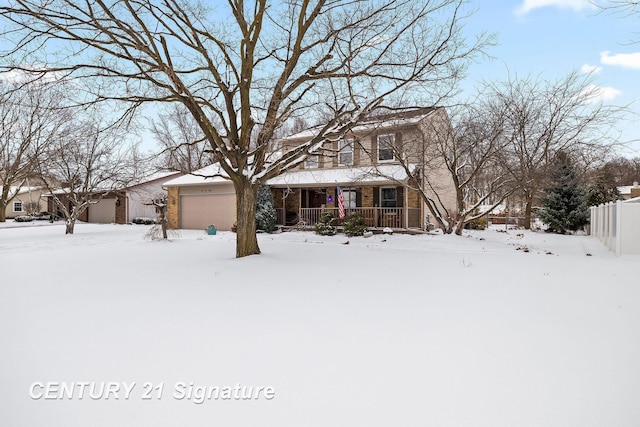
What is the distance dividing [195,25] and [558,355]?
10.0m

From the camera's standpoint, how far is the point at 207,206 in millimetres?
21969

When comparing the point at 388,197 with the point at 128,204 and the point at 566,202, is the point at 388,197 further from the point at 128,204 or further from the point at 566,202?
the point at 128,204

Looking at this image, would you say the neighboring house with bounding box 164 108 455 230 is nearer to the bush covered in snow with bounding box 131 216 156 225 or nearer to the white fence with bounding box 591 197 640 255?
the bush covered in snow with bounding box 131 216 156 225

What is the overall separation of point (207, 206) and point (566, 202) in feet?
66.9

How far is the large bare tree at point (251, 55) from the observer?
8219 millimetres

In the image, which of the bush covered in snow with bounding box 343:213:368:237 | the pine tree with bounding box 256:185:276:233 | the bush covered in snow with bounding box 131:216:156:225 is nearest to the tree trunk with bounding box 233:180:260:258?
the bush covered in snow with bounding box 343:213:368:237

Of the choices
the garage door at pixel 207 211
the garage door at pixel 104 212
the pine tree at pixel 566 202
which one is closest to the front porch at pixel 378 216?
the garage door at pixel 207 211

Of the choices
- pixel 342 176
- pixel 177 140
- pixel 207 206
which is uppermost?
pixel 177 140

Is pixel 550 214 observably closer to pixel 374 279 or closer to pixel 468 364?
pixel 374 279

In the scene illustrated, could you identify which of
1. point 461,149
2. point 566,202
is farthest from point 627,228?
point 566,202

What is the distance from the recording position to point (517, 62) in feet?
53.0

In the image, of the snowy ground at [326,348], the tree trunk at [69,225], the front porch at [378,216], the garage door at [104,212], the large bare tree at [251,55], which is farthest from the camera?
the garage door at [104,212]

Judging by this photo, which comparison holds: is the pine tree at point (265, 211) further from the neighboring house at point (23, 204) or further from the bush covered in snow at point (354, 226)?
the neighboring house at point (23, 204)

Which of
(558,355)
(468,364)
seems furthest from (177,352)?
(558,355)
